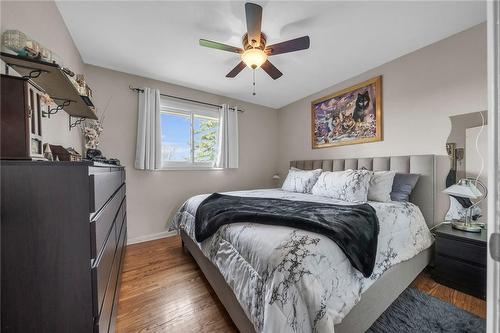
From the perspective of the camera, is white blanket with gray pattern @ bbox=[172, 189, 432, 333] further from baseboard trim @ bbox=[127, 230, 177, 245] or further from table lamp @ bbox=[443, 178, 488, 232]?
baseboard trim @ bbox=[127, 230, 177, 245]

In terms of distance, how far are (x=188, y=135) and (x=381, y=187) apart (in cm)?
294

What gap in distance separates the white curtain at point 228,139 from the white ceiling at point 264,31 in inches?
35.0

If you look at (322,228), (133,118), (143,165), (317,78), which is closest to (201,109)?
(133,118)

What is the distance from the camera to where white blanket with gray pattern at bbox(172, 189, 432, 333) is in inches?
33.8

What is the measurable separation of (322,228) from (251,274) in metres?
0.48

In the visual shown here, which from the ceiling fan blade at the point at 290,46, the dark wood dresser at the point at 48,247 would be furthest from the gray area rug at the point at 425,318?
the ceiling fan blade at the point at 290,46

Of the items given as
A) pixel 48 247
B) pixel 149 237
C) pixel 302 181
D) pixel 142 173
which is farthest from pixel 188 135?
pixel 48 247

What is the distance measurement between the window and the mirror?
3.18m

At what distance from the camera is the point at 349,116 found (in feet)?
9.78

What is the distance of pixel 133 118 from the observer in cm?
288

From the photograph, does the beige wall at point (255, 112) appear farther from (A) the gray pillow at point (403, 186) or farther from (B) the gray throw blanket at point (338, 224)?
(B) the gray throw blanket at point (338, 224)

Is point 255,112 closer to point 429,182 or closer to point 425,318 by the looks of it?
point 429,182

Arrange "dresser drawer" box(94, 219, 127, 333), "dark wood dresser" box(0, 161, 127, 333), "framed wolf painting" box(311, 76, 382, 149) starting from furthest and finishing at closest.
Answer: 1. "framed wolf painting" box(311, 76, 382, 149)
2. "dresser drawer" box(94, 219, 127, 333)
3. "dark wood dresser" box(0, 161, 127, 333)

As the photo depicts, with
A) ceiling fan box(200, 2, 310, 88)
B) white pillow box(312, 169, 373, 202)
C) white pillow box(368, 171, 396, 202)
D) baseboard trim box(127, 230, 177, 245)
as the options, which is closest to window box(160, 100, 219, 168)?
baseboard trim box(127, 230, 177, 245)
